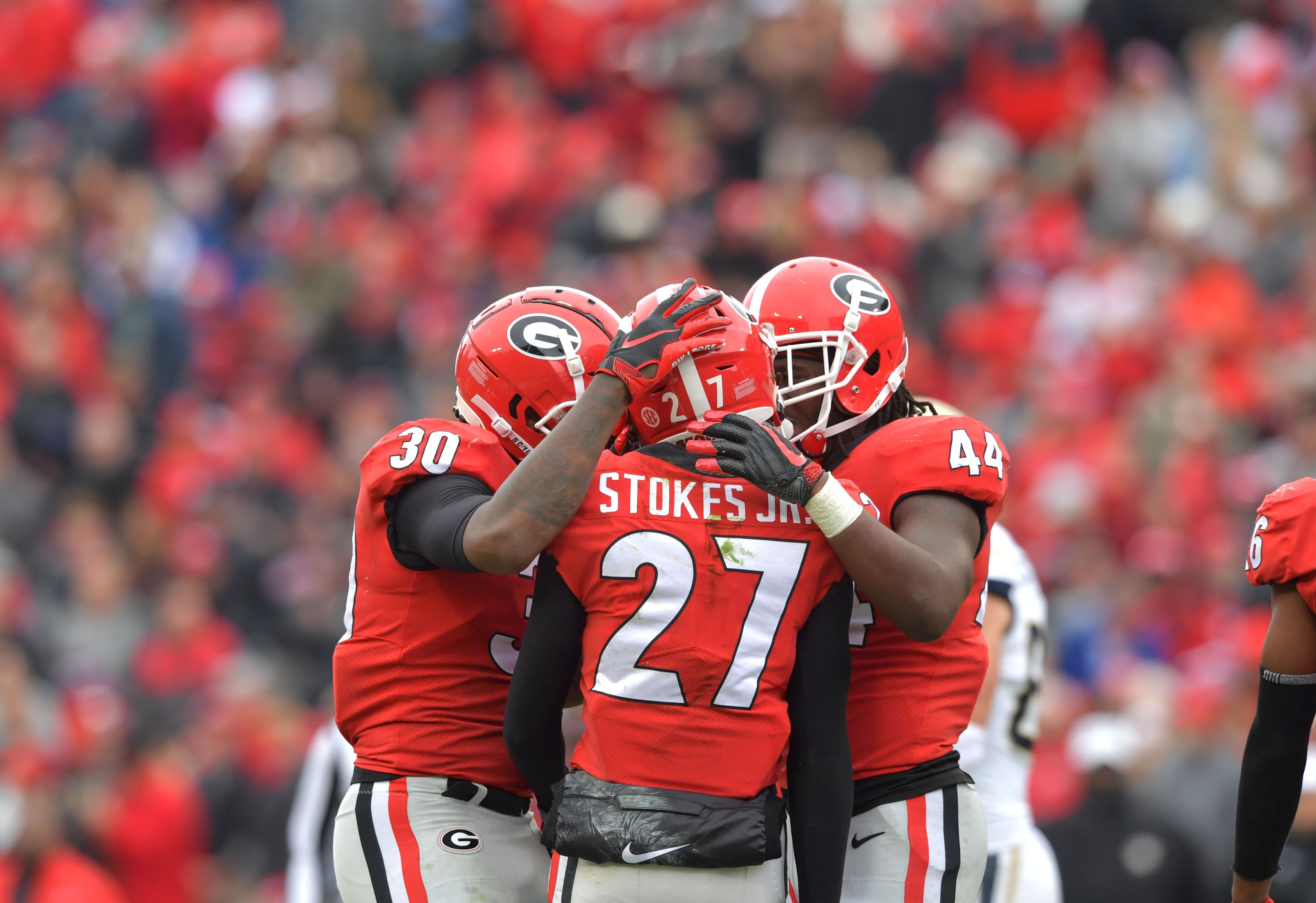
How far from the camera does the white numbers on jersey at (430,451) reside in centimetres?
347

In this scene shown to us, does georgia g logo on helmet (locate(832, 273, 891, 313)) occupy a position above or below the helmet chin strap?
above

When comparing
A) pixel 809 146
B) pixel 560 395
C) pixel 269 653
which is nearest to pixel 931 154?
pixel 809 146

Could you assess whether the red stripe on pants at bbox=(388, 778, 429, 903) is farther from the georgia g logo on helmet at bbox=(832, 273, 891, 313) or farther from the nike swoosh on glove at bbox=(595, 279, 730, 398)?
the georgia g logo on helmet at bbox=(832, 273, 891, 313)

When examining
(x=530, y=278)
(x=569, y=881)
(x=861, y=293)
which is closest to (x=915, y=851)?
(x=569, y=881)

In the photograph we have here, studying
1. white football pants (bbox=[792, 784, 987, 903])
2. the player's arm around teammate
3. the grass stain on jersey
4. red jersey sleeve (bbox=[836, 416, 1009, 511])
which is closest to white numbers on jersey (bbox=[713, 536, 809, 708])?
the grass stain on jersey

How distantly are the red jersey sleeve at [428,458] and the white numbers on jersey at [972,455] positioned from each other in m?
0.94

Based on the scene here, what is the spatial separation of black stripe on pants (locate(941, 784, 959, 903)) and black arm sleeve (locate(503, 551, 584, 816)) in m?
0.54

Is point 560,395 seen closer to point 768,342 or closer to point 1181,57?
point 768,342

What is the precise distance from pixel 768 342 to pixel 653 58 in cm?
1128

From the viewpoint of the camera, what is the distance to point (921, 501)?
11.1ft

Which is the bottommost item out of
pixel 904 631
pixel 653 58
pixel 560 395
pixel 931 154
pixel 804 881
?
pixel 804 881

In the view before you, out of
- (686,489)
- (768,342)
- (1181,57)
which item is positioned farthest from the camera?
(1181,57)

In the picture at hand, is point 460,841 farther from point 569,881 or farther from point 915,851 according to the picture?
point 915,851

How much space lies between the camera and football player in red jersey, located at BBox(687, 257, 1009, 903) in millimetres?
3377
